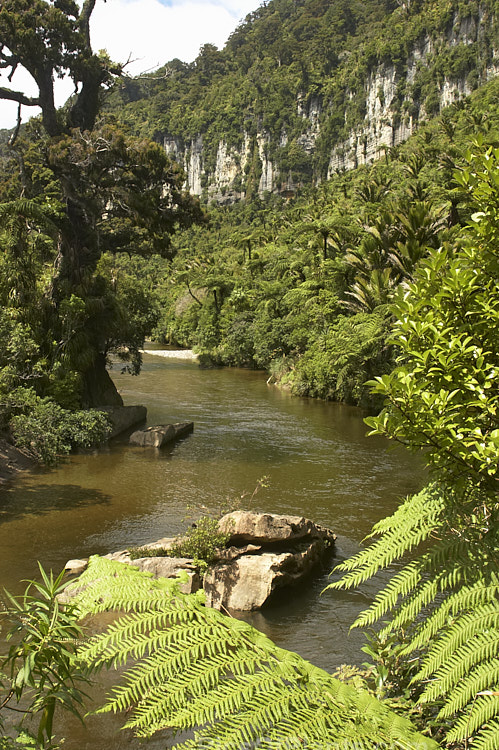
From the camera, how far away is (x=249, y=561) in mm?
7570

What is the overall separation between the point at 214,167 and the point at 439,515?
132686mm

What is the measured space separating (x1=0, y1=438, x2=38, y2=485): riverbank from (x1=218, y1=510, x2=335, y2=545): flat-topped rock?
652 cm

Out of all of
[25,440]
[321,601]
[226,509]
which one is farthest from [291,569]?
[25,440]

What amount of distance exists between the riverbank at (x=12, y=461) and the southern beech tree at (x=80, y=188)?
2611mm

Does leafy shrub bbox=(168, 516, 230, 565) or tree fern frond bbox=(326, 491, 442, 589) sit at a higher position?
tree fern frond bbox=(326, 491, 442, 589)

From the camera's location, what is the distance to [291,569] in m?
7.80

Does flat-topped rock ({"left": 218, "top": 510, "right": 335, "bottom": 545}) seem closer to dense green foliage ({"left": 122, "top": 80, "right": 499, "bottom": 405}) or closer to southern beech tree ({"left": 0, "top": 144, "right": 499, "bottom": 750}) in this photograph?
dense green foliage ({"left": 122, "top": 80, "right": 499, "bottom": 405})

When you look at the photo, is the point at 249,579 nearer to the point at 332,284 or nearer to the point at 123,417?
the point at 123,417

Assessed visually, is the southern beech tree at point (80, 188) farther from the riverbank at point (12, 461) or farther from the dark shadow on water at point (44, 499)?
the dark shadow on water at point (44, 499)

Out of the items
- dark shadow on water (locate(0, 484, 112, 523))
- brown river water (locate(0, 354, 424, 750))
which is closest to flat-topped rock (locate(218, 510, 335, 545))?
brown river water (locate(0, 354, 424, 750))

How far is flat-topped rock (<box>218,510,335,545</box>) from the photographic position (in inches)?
313

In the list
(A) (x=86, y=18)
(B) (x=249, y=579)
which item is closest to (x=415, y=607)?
(B) (x=249, y=579)

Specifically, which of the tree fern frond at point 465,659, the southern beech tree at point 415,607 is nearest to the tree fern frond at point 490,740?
the southern beech tree at point 415,607

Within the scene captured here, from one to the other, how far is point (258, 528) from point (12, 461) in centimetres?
762
